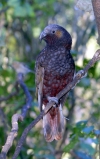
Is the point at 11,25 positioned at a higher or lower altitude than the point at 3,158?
higher

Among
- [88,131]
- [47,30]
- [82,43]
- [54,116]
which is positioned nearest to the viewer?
[88,131]

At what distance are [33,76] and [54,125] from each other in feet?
2.54

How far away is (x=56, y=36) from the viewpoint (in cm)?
269

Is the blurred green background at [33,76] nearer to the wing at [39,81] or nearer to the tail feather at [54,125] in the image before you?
the tail feather at [54,125]

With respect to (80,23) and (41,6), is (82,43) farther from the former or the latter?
(41,6)

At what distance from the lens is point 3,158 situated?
5.31ft

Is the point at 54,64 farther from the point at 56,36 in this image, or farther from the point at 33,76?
the point at 33,76

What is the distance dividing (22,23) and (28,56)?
1.18 feet

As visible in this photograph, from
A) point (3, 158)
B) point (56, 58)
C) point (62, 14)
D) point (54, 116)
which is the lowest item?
point (3, 158)

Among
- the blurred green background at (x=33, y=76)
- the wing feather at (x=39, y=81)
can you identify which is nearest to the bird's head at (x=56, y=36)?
the wing feather at (x=39, y=81)

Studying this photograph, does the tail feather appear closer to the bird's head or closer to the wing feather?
the wing feather

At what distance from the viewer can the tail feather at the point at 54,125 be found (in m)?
2.65

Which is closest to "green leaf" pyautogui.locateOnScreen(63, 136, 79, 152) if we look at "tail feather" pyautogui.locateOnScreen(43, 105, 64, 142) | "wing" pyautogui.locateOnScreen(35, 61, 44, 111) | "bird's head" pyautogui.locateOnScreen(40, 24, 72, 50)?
"tail feather" pyautogui.locateOnScreen(43, 105, 64, 142)


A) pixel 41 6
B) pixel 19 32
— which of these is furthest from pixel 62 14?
pixel 41 6
